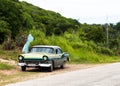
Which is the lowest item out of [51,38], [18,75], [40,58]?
[18,75]

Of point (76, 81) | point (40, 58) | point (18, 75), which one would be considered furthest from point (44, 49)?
point (76, 81)

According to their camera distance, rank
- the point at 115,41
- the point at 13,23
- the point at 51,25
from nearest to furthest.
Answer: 1. the point at 13,23
2. the point at 115,41
3. the point at 51,25

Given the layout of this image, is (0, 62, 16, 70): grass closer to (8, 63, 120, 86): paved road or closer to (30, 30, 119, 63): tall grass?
(8, 63, 120, 86): paved road

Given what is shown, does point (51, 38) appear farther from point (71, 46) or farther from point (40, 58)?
point (40, 58)

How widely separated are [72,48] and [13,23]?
79.3 ft

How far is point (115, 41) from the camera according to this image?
78.5m

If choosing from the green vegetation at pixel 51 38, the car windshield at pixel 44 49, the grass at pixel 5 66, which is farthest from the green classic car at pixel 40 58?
the green vegetation at pixel 51 38

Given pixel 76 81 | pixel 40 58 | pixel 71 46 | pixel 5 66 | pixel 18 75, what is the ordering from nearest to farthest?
pixel 76 81
pixel 18 75
pixel 40 58
pixel 5 66
pixel 71 46

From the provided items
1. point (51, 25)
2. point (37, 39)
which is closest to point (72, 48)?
point (37, 39)

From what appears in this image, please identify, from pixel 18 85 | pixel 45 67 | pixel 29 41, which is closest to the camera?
pixel 18 85

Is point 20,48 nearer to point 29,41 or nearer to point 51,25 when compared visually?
point 29,41

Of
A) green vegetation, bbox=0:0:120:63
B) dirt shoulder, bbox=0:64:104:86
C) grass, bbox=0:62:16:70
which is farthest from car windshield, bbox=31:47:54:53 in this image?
green vegetation, bbox=0:0:120:63

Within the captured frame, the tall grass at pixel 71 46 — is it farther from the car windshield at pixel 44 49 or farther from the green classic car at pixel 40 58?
the green classic car at pixel 40 58

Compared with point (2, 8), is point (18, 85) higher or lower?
lower
